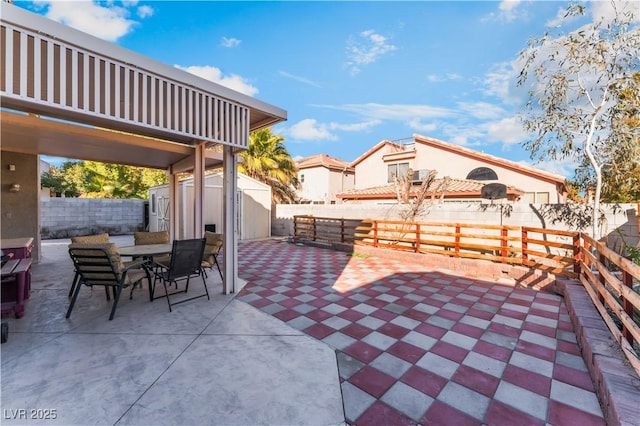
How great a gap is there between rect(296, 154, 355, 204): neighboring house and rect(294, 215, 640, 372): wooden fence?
324 inches

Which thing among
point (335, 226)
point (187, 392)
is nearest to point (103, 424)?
point (187, 392)

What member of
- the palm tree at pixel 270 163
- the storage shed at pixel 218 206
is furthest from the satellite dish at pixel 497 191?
the palm tree at pixel 270 163

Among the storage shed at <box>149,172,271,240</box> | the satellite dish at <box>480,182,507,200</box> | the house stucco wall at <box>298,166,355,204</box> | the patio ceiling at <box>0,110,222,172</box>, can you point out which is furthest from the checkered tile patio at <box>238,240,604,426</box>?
the house stucco wall at <box>298,166,355,204</box>

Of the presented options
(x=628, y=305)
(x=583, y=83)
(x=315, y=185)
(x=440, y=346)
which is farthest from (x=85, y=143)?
(x=315, y=185)

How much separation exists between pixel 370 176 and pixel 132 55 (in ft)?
49.4

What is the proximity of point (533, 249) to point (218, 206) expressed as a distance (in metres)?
9.48

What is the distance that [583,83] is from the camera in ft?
16.1

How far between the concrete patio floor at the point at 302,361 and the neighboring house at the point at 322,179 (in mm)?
14766

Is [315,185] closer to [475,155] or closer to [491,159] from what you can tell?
[475,155]

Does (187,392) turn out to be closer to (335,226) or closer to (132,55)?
(132,55)

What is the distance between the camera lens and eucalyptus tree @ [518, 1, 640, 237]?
4.58 meters

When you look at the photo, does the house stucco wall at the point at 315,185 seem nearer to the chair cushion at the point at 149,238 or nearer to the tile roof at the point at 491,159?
the tile roof at the point at 491,159

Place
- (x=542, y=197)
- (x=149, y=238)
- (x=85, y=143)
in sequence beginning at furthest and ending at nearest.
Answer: (x=542, y=197), (x=149, y=238), (x=85, y=143)

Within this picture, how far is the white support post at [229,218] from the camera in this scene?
4180 mm
